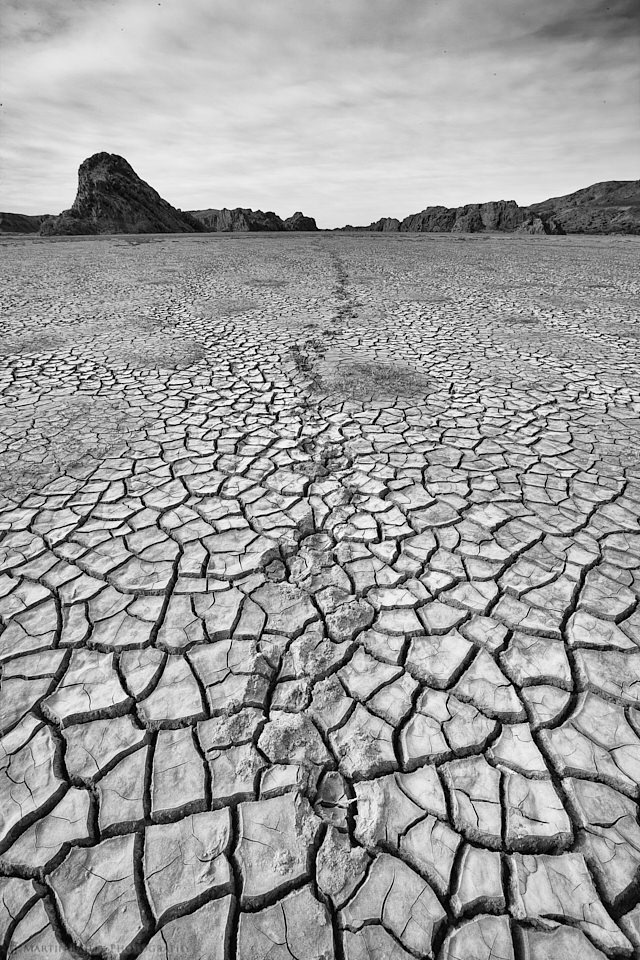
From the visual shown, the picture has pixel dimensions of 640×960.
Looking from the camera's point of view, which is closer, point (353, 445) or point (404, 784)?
point (404, 784)

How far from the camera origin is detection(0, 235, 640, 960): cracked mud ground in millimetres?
1185

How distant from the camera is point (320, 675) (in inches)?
68.7

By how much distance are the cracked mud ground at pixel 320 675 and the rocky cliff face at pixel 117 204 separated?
4586 centimetres

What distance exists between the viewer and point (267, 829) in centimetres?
132

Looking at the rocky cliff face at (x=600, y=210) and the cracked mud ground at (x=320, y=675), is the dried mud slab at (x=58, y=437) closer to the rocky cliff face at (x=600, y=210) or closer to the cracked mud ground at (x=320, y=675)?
the cracked mud ground at (x=320, y=675)

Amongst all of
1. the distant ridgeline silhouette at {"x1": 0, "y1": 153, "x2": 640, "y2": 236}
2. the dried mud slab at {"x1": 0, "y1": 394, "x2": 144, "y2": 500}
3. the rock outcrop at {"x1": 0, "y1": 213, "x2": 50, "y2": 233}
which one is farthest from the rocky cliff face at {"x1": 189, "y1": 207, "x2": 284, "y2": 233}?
the dried mud slab at {"x1": 0, "y1": 394, "x2": 144, "y2": 500}

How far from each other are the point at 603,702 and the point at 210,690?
132cm

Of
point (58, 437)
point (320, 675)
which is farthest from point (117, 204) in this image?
point (320, 675)

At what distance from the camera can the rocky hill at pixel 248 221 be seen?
217ft

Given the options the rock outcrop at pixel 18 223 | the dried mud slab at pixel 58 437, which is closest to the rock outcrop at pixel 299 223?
the rock outcrop at pixel 18 223

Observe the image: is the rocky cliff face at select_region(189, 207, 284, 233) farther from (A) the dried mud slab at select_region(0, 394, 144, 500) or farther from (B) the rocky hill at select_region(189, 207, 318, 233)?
(A) the dried mud slab at select_region(0, 394, 144, 500)

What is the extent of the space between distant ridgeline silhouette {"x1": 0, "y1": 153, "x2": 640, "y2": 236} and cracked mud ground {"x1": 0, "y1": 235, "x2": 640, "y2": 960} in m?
41.8

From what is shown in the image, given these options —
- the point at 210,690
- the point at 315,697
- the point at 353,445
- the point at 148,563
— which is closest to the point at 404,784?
the point at 315,697

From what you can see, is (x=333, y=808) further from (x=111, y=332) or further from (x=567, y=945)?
(x=111, y=332)
